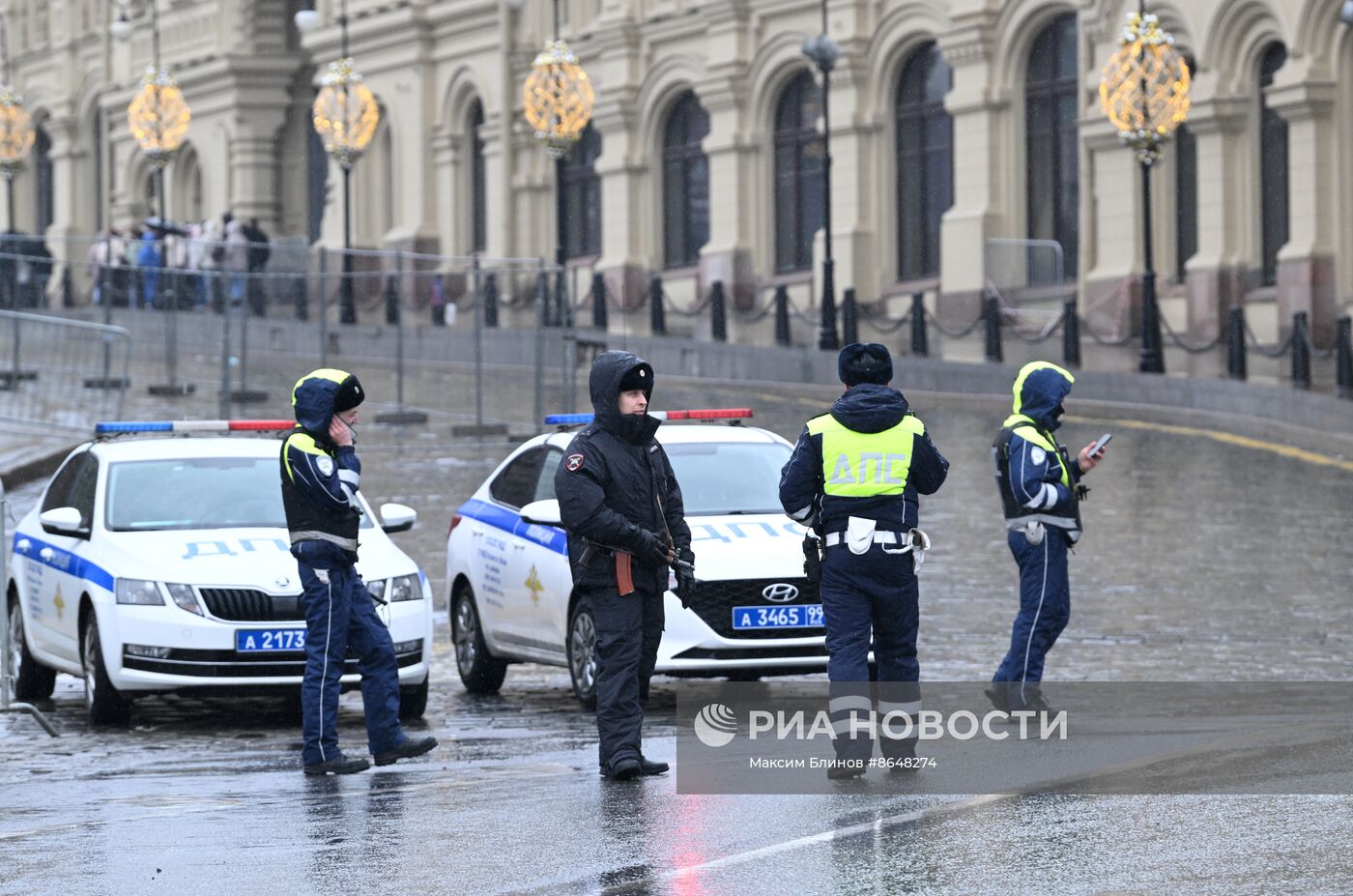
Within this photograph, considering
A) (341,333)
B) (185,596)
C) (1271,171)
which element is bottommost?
(185,596)

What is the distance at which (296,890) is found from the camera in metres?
7.65

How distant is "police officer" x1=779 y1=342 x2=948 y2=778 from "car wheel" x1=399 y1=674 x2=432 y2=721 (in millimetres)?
3251

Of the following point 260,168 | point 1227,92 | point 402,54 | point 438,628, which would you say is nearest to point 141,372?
point 438,628

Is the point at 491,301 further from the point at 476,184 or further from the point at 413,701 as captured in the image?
the point at 476,184

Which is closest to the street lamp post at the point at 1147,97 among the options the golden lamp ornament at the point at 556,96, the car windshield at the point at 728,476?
the golden lamp ornament at the point at 556,96

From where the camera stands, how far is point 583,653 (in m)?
12.4

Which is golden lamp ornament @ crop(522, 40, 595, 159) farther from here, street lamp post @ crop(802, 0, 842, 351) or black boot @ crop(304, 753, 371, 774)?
black boot @ crop(304, 753, 371, 774)

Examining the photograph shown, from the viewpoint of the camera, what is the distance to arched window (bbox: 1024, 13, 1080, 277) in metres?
36.8

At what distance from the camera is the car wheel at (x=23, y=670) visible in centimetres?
1348

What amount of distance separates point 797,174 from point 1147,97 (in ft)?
43.1

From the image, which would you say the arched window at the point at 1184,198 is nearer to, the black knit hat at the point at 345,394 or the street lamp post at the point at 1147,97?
the street lamp post at the point at 1147,97

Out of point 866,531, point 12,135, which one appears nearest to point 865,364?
point 866,531

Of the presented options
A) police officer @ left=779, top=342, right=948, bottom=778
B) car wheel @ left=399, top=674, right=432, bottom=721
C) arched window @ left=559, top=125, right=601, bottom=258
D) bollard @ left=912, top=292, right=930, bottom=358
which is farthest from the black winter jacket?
arched window @ left=559, top=125, right=601, bottom=258

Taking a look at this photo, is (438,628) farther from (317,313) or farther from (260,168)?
(260,168)
